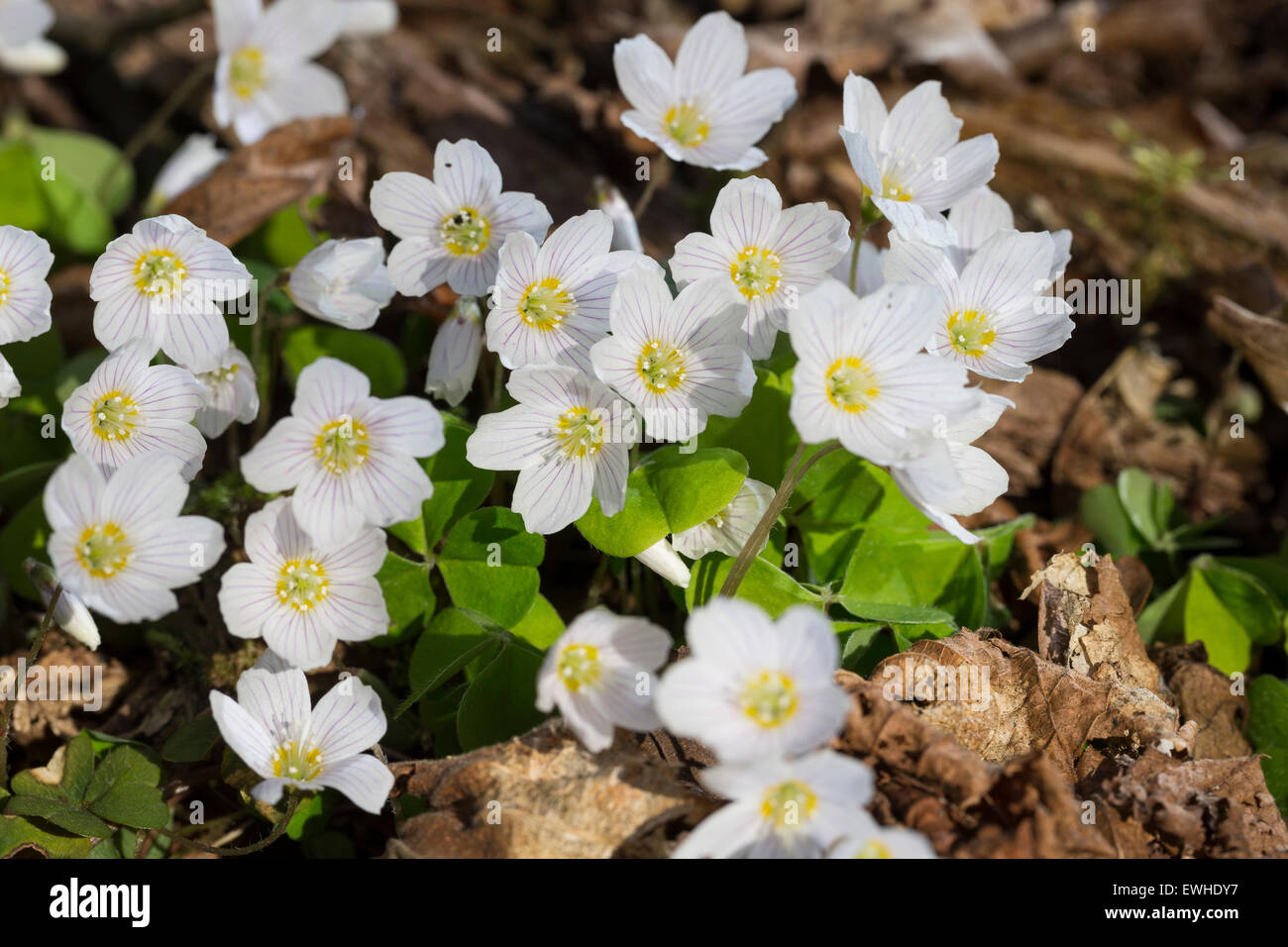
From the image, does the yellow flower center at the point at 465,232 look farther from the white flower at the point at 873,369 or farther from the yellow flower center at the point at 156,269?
the white flower at the point at 873,369

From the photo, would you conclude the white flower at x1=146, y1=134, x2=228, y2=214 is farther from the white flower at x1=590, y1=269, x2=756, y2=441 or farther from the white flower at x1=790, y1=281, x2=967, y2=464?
the white flower at x1=790, y1=281, x2=967, y2=464

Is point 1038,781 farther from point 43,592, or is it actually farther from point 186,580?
point 43,592

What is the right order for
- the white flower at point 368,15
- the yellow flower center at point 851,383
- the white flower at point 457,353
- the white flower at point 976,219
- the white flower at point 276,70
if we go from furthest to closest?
the white flower at point 368,15 < the white flower at point 276,70 < the white flower at point 976,219 < the white flower at point 457,353 < the yellow flower center at point 851,383

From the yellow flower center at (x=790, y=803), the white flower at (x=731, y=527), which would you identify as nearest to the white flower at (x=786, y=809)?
the yellow flower center at (x=790, y=803)

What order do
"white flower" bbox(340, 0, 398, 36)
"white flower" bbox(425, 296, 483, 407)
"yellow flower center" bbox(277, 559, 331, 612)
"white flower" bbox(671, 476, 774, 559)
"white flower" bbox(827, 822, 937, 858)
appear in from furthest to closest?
"white flower" bbox(340, 0, 398, 36)
"white flower" bbox(425, 296, 483, 407)
"white flower" bbox(671, 476, 774, 559)
"yellow flower center" bbox(277, 559, 331, 612)
"white flower" bbox(827, 822, 937, 858)

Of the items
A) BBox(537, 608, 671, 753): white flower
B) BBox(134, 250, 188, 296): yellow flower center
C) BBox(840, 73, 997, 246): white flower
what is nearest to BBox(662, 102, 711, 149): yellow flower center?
BBox(840, 73, 997, 246): white flower

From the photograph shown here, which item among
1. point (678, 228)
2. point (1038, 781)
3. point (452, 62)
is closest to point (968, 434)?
point (1038, 781)
